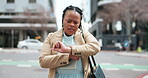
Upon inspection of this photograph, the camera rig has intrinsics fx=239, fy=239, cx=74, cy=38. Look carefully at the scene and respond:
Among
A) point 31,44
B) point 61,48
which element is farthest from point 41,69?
point 31,44

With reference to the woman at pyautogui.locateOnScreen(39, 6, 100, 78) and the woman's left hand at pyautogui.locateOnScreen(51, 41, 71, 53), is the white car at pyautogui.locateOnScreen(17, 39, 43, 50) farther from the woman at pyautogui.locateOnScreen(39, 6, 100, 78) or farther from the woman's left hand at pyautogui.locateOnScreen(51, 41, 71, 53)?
the woman's left hand at pyautogui.locateOnScreen(51, 41, 71, 53)

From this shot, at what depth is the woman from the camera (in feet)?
5.60

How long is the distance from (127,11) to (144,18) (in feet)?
7.20

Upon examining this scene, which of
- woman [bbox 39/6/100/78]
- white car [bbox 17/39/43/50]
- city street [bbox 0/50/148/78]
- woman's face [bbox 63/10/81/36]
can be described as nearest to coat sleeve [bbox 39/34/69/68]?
woman [bbox 39/6/100/78]

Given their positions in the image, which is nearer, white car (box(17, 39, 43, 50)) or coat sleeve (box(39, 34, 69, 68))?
coat sleeve (box(39, 34, 69, 68))

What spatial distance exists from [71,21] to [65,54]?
0.84 feet

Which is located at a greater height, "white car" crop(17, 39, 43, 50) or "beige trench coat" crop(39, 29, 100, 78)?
"beige trench coat" crop(39, 29, 100, 78)

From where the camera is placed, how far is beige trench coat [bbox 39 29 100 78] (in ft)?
5.59

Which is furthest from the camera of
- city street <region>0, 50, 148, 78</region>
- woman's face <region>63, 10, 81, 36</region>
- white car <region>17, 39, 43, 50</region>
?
white car <region>17, 39, 43, 50</region>

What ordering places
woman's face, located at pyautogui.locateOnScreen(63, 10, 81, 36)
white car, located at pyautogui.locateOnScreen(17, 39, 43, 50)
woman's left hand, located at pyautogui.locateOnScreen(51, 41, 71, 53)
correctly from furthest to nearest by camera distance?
1. white car, located at pyautogui.locateOnScreen(17, 39, 43, 50)
2. woman's face, located at pyautogui.locateOnScreen(63, 10, 81, 36)
3. woman's left hand, located at pyautogui.locateOnScreen(51, 41, 71, 53)

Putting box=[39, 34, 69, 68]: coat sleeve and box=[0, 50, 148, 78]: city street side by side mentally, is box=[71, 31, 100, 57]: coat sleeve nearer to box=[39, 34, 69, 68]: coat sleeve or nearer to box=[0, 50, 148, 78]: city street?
box=[39, 34, 69, 68]: coat sleeve

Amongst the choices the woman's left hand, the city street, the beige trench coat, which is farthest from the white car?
the woman's left hand

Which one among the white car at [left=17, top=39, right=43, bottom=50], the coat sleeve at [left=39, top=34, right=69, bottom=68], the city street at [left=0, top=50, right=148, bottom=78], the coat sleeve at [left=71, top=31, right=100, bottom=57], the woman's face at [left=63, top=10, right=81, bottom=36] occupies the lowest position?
the city street at [left=0, top=50, right=148, bottom=78]

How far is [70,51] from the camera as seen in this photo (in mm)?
1671
